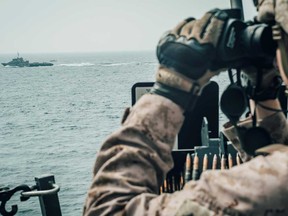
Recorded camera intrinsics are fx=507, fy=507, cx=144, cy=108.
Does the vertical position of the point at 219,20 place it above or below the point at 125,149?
above

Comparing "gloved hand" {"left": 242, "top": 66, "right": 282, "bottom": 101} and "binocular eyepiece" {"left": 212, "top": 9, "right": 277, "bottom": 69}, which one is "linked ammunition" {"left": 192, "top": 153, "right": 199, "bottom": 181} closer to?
"gloved hand" {"left": 242, "top": 66, "right": 282, "bottom": 101}

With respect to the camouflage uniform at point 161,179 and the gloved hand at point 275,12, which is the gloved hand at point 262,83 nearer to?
the gloved hand at point 275,12

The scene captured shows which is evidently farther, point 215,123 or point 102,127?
point 102,127

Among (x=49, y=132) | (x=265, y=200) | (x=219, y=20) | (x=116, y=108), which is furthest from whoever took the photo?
(x=116, y=108)

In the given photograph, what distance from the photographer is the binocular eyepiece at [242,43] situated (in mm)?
1892

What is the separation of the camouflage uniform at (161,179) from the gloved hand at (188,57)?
0.06 m

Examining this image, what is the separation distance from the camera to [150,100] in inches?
75.4

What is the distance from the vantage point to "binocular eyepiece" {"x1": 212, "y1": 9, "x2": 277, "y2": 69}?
1.89 m

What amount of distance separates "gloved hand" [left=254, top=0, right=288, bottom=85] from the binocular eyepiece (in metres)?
0.11

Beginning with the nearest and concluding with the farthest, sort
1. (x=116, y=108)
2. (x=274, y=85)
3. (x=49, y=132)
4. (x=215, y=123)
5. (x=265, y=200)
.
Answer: (x=265, y=200) → (x=274, y=85) → (x=215, y=123) → (x=49, y=132) → (x=116, y=108)

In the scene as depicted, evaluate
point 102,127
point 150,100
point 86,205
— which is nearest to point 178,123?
point 150,100

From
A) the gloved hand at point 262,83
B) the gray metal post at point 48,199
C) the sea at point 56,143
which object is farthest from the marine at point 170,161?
the gray metal post at point 48,199

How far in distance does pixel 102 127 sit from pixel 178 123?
43557mm

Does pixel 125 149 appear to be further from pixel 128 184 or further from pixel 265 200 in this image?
pixel 265 200
